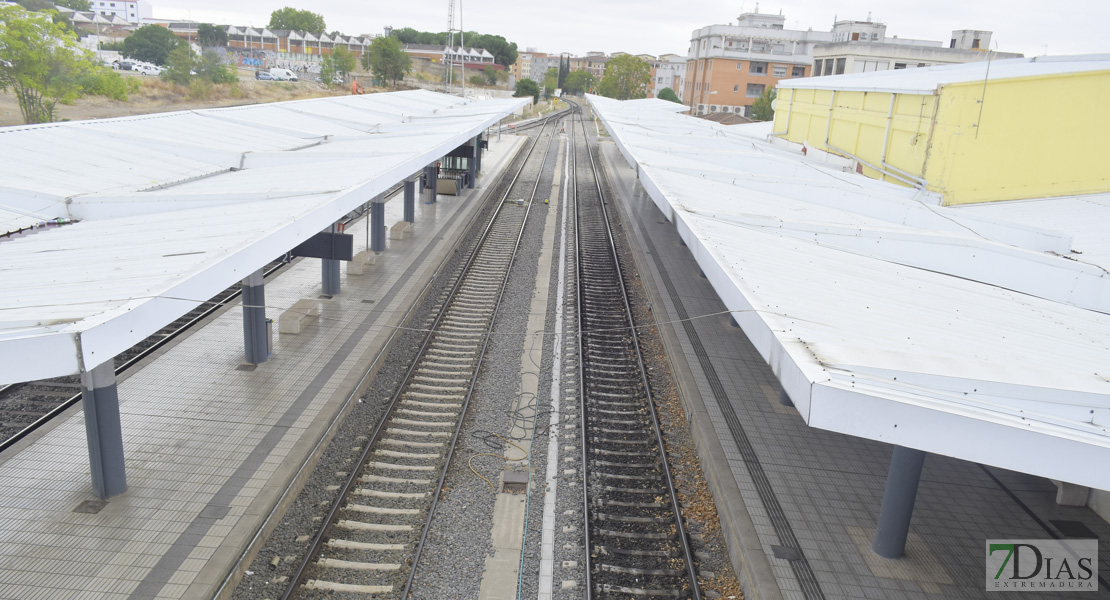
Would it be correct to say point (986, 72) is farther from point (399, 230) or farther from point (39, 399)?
point (39, 399)

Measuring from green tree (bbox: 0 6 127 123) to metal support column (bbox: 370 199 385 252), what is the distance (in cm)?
1690

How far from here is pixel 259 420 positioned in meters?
8.84

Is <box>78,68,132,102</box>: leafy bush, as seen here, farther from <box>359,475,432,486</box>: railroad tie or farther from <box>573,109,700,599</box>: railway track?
<box>359,475,432,486</box>: railroad tie

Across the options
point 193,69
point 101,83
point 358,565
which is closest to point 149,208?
point 358,565

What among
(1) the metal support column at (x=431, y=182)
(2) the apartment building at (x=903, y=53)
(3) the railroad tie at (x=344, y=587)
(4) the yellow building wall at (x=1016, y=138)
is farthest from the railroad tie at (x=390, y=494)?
(2) the apartment building at (x=903, y=53)

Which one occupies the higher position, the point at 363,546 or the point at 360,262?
the point at 360,262

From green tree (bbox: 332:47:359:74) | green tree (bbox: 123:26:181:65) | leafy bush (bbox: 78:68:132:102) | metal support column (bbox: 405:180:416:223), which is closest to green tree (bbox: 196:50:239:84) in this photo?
green tree (bbox: 332:47:359:74)

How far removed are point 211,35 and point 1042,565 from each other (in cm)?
10250

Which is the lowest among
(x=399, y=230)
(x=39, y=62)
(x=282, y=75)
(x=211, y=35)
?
(x=399, y=230)

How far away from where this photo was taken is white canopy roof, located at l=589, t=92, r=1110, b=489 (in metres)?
4.60

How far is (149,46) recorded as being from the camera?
6738cm

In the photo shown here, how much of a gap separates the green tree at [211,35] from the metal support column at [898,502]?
98404 millimetres

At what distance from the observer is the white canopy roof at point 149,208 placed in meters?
4.98

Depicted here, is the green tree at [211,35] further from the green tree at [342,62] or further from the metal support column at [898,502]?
the metal support column at [898,502]
